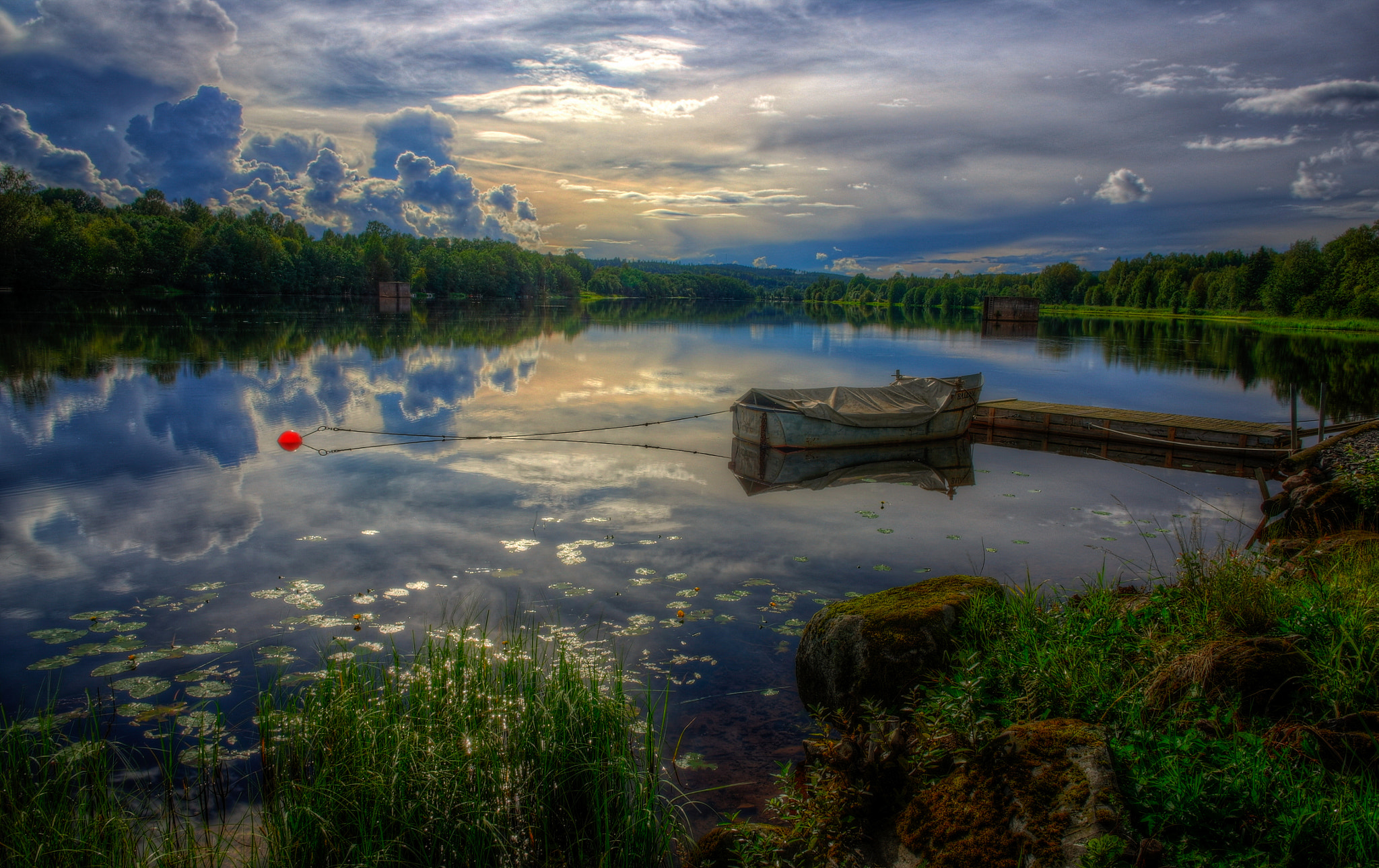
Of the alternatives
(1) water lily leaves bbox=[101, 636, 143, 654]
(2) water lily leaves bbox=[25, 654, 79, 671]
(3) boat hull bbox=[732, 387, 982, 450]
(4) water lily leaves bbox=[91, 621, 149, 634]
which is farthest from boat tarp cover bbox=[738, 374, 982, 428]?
(2) water lily leaves bbox=[25, 654, 79, 671]

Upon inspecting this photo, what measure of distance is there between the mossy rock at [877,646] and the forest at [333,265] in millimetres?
99116

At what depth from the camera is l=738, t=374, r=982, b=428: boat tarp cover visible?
20.8 metres

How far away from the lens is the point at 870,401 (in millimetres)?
21766

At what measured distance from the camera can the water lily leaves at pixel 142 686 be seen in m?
7.41

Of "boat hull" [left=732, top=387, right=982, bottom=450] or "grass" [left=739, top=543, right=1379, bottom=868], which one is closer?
"grass" [left=739, top=543, right=1379, bottom=868]

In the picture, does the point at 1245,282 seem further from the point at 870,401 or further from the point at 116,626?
the point at 116,626

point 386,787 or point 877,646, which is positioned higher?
point 877,646

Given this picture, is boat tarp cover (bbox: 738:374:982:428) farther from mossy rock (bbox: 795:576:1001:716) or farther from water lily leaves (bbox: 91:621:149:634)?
water lily leaves (bbox: 91:621:149:634)

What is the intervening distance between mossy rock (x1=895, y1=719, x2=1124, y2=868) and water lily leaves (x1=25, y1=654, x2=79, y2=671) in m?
8.71

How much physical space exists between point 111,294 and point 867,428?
115m

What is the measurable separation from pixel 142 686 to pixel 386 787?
4425 mm

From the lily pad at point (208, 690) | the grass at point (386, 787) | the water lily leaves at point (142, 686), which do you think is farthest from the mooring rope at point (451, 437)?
the grass at point (386, 787)

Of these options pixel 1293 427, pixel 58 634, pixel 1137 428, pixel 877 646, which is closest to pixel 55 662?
pixel 58 634

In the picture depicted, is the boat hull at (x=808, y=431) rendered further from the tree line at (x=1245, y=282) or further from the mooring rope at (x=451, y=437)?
the tree line at (x=1245, y=282)
